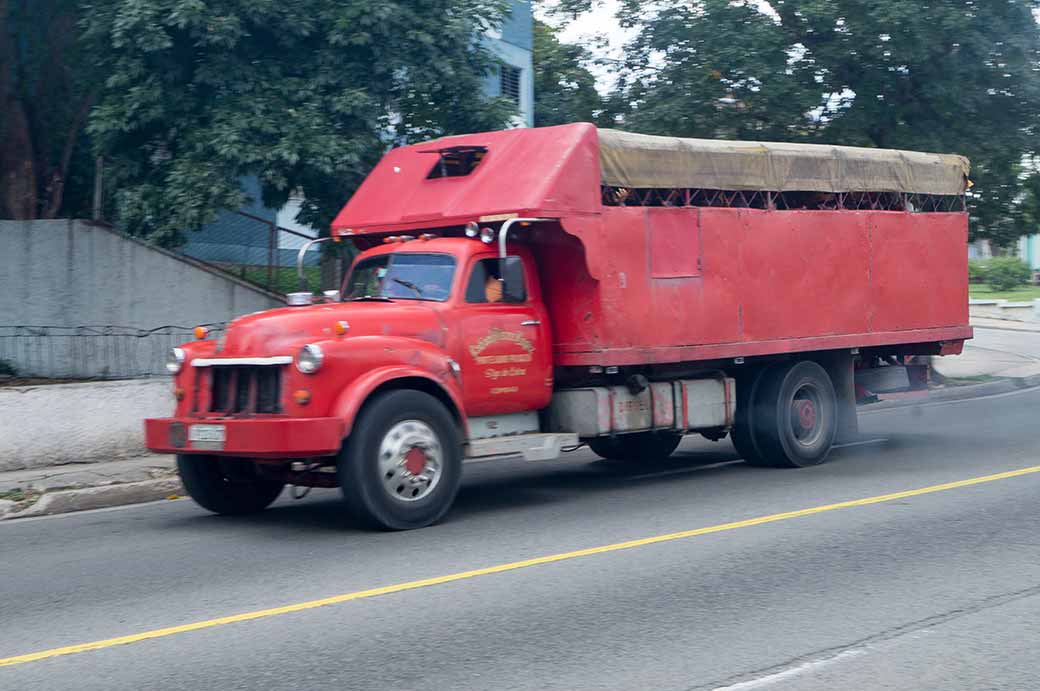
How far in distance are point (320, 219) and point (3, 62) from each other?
14.3ft

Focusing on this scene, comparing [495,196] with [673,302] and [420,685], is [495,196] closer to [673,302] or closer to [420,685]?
[673,302]

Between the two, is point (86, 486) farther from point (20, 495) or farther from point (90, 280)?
point (90, 280)

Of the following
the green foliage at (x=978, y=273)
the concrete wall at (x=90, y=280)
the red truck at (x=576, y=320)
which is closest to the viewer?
the red truck at (x=576, y=320)

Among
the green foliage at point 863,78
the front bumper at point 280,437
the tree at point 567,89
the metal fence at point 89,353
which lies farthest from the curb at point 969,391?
the front bumper at point 280,437

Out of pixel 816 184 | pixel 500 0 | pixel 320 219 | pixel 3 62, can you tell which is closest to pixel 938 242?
pixel 816 184

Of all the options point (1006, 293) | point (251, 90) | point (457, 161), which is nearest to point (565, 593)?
point (457, 161)

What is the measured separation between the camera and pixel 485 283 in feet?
34.2

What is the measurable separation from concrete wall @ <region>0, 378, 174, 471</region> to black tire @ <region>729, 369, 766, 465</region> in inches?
222

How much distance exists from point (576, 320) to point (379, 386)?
2370mm

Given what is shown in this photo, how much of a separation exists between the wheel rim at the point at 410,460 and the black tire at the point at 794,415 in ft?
14.5

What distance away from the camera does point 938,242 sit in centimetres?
1391

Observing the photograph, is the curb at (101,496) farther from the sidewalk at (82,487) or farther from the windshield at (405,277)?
the windshield at (405,277)

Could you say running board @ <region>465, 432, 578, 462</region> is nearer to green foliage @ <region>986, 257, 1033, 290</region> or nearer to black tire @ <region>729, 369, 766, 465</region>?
black tire @ <region>729, 369, 766, 465</region>

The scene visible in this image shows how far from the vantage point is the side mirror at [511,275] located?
10172 mm
